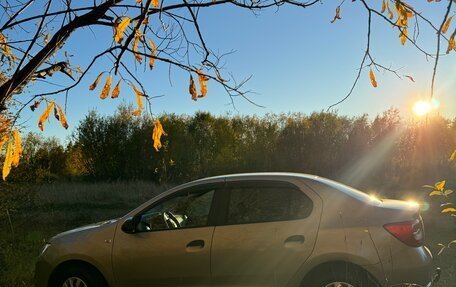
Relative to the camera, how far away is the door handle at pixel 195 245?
5113mm

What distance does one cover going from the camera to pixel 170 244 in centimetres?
523

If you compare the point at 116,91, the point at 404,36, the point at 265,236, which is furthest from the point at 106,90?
the point at 265,236

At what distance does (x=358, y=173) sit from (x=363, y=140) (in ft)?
6.32

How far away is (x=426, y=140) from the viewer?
24391 millimetres

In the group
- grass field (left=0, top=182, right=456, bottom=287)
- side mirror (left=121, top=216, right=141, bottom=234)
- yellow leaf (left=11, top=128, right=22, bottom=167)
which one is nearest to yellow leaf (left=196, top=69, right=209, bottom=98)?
yellow leaf (left=11, top=128, right=22, bottom=167)

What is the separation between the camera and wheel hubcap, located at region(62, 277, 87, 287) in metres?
5.56

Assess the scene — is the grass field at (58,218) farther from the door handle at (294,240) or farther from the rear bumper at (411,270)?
the door handle at (294,240)

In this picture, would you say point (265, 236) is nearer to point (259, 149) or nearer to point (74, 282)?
point (74, 282)

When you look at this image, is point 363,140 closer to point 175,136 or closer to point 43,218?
point 175,136

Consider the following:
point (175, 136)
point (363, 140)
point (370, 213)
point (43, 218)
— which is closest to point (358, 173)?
point (363, 140)

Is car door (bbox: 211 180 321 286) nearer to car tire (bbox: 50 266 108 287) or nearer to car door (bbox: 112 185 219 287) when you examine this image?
car door (bbox: 112 185 219 287)

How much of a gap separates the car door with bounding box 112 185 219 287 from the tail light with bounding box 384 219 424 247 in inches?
69.8

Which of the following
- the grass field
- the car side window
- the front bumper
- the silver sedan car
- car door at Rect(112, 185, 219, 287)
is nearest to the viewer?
the silver sedan car

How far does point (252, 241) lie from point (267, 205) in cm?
42
